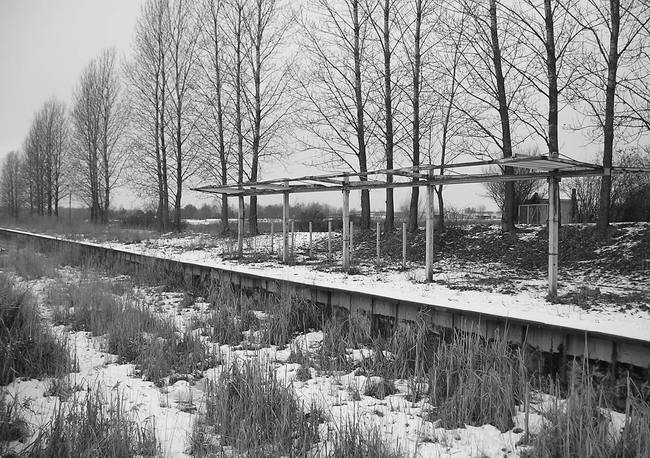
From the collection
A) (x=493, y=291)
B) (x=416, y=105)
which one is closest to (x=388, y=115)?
(x=416, y=105)

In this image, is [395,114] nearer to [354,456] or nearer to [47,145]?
[354,456]

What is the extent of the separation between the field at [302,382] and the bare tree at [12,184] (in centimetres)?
5219

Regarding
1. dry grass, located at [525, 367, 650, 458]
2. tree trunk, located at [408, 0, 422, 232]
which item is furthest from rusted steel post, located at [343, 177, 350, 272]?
dry grass, located at [525, 367, 650, 458]

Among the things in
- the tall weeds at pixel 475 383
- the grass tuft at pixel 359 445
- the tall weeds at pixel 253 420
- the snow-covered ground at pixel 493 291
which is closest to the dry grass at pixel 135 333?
the tall weeds at pixel 253 420

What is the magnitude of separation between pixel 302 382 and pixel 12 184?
207 ft

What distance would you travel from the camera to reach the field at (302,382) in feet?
12.1

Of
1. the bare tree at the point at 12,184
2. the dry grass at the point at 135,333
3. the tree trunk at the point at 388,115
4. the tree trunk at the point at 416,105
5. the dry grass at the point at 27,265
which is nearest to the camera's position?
the dry grass at the point at 135,333

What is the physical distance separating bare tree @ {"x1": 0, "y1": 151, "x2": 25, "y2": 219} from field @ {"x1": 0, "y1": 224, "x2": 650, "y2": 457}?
2055 inches

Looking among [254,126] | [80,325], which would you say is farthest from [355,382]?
[254,126]

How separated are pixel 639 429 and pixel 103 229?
3226 cm

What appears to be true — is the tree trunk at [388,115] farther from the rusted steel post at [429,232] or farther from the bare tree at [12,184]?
the bare tree at [12,184]

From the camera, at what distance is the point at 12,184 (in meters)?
56.1

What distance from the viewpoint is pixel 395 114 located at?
1766cm

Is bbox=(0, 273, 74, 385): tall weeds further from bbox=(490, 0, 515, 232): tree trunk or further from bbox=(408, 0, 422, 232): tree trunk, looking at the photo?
bbox=(408, 0, 422, 232): tree trunk
